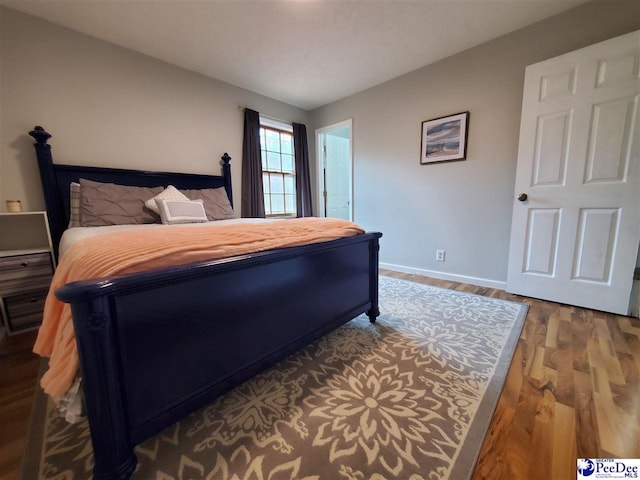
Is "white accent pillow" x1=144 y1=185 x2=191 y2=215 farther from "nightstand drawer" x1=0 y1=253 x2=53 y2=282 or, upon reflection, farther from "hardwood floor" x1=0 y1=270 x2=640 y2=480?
"hardwood floor" x1=0 y1=270 x2=640 y2=480

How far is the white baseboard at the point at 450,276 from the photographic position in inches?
106

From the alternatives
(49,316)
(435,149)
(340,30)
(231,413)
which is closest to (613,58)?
(435,149)

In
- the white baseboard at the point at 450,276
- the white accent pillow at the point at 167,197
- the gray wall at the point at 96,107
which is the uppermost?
the gray wall at the point at 96,107

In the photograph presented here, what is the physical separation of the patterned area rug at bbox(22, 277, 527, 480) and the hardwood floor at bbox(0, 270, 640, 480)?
0.20 feet

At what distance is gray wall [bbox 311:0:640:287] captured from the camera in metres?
2.23

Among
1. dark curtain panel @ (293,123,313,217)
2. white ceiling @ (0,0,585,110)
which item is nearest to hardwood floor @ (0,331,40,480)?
white ceiling @ (0,0,585,110)

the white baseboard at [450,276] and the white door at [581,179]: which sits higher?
the white door at [581,179]

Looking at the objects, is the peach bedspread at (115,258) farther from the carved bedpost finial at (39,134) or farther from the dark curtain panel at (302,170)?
the dark curtain panel at (302,170)

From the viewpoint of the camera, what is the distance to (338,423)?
3.62ft

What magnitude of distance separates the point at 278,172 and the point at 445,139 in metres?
2.34

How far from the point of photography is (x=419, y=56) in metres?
2.72

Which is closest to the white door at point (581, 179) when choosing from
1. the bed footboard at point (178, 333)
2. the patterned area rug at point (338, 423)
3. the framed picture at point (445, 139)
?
the framed picture at point (445, 139)

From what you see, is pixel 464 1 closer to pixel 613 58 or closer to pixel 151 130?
pixel 613 58

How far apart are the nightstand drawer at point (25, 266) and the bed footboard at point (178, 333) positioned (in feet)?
6.21
